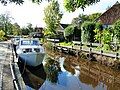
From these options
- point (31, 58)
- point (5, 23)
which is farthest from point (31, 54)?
point (5, 23)

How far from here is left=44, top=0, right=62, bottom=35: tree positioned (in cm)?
6788

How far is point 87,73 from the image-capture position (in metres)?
23.5

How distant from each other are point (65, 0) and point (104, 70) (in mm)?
17105

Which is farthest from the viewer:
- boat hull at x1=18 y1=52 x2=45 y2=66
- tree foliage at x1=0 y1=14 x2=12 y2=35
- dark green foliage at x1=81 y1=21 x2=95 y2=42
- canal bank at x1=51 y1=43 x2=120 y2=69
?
tree foliage at x1=0 y1=14 x2=12 y2=35

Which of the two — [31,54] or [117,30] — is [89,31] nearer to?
[117,30]

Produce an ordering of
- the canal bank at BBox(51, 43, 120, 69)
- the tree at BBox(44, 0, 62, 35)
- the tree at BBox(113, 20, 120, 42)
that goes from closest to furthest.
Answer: the canal bank at BBox(51, 43, 120, 69)
the tree at BBox(113, 20, 120, 42)
the tree at BBox(44, 0, 62, 35)

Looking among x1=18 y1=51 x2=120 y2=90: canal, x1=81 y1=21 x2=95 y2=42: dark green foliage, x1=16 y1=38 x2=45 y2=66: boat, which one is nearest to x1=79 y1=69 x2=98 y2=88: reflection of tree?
x1=18 y1=51 x2=120 y2=90: canal

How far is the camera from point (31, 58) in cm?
2298

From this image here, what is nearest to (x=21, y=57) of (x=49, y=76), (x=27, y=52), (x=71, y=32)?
(x=27, y=52)

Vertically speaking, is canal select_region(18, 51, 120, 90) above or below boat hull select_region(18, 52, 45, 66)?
below

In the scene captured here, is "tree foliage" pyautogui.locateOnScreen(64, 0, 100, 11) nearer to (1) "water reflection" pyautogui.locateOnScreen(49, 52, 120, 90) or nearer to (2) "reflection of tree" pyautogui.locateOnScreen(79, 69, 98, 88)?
(1) "water reflection" pyautogui.locateOnScreen(49, 52, 120, 90)

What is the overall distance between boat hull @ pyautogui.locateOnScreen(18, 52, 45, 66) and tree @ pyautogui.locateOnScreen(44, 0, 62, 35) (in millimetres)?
43929

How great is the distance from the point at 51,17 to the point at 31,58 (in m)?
47.2

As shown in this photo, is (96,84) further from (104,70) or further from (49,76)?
(104,70)
